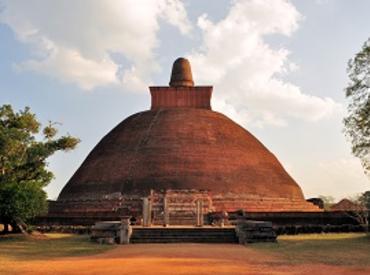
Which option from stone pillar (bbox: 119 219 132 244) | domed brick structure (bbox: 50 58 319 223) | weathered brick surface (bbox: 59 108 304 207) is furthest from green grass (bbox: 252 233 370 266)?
weathered brick surface (bbox: 59 108 304 207)

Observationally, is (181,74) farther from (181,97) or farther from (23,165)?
(23,165)

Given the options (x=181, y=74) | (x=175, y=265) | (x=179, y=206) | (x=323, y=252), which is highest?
(x=181, y=74)

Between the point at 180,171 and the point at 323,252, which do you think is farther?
the point at 180,171

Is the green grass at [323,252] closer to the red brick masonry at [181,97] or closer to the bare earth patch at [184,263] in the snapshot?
the bare earth patch at [184,263]

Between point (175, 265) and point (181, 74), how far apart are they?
29.7 m

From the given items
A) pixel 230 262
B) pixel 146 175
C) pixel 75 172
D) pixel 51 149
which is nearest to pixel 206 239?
pixel 230 262

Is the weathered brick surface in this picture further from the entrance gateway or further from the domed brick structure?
the entrance gateway

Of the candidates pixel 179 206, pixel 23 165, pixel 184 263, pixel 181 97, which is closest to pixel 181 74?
pixel 181 97

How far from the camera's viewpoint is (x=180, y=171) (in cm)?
3078

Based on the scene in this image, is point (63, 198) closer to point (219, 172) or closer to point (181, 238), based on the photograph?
point (219, 172)

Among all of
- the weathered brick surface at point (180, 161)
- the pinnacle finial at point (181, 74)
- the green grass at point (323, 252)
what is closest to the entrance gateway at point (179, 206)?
the weathered brick surface at point (180, 161)

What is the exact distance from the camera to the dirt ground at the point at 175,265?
402 inches

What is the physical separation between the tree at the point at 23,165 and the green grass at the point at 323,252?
965 cm

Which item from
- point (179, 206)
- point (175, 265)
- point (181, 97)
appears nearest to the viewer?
point (175, 265)
